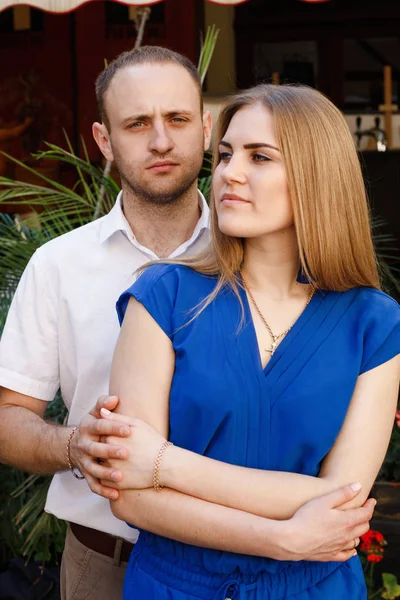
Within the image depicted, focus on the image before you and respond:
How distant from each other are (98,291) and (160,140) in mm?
376

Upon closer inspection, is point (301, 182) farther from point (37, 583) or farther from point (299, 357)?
point (37, 583)

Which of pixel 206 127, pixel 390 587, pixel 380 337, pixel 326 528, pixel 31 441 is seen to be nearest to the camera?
pixel 326 528

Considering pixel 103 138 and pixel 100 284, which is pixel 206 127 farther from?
pixel 100 284

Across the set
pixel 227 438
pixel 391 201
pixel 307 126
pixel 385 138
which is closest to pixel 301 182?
pixel 307 126

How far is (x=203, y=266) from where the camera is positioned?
6.30ft

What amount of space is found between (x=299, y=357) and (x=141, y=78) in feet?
2.72

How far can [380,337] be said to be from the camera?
1830mm

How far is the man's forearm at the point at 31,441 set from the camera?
2.01 metres

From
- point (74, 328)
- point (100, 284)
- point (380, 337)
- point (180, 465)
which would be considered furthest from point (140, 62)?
point (180, 465)

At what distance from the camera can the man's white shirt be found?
83.2 inches

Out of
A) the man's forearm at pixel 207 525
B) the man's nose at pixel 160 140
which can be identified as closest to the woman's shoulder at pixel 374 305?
the man's forearm at pixel 207 525

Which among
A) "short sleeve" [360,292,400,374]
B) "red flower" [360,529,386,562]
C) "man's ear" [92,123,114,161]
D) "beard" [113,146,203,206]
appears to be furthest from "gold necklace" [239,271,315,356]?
"red flower" [360,529,386,562]

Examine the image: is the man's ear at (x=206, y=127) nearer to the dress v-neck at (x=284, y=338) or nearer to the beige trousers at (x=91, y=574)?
the dress v-neck at (x=284, y=338)

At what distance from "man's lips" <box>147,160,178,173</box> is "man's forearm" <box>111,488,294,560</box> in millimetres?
781
